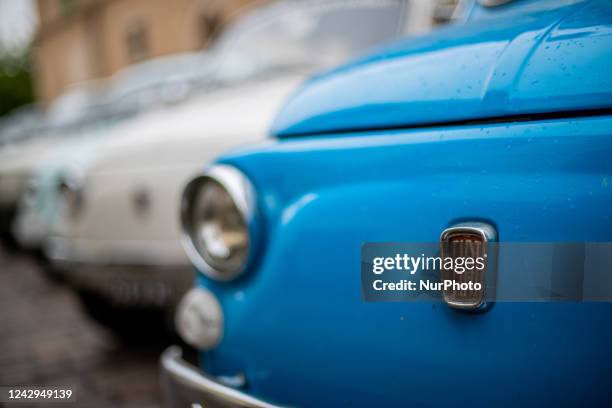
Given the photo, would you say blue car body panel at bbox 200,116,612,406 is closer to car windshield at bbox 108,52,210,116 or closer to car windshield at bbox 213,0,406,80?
car windshield at bbox 213,0,406,80

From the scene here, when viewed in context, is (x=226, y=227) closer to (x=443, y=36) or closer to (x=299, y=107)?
(x=299, y=107)

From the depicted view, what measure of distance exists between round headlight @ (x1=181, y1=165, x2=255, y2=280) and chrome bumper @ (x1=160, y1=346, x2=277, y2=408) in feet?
0.76

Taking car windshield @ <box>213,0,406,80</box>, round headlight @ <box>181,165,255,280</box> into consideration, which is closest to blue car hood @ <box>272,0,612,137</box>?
round headlight @ <box>181,165,255,280</box>

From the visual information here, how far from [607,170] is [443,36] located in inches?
20.6

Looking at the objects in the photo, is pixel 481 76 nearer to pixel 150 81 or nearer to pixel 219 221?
pixel 219 221

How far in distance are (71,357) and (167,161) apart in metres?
1.31

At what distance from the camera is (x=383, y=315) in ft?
3.01

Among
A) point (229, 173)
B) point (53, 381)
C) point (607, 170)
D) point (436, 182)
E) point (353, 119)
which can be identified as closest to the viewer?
point (607, 170)

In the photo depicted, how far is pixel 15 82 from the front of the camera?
1128 inches

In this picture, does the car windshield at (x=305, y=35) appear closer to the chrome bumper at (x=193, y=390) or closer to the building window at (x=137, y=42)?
the chrome bumper at (x=193, y=390)

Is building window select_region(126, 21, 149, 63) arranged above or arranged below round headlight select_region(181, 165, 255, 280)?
above

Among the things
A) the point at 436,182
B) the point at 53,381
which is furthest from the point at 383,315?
the point at 53,381

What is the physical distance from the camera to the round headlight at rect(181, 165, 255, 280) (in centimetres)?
115

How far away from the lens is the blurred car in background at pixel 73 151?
293 centimetres
